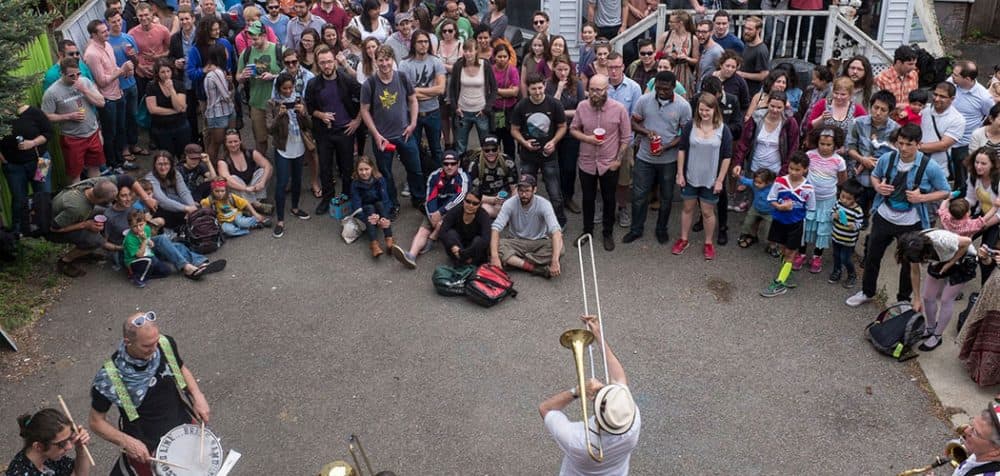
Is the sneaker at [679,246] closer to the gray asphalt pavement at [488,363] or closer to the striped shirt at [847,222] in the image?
the gray asphalt pavement at [488,363]

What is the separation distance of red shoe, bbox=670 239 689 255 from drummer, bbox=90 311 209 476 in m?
5.16

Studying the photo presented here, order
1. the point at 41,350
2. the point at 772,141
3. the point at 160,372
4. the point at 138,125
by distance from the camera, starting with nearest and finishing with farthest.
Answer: the point at 160,372 < the point at 41,350 < the point at 772,141 < the point at 138,125

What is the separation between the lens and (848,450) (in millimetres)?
6281

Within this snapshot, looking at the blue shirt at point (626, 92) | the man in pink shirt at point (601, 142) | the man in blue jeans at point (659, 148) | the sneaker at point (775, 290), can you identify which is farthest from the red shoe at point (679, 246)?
the blue shirt at point (626, 92)

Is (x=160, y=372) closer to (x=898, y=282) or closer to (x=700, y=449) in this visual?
(x=700, y=449)

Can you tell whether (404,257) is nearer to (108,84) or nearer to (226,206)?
(226,206)

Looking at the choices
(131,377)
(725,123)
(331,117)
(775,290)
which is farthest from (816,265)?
(131,377)

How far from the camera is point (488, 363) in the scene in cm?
734

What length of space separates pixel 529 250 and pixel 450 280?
34.2 inches

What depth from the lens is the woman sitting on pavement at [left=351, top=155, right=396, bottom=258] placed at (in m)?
9.06

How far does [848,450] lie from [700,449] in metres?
1.01

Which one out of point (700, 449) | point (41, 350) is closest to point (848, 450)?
point (700, 449)

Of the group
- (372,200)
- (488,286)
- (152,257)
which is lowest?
(488,286)

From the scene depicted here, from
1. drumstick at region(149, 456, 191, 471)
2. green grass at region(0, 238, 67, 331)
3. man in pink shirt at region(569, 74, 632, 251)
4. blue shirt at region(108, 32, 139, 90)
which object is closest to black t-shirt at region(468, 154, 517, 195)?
man in pink shirt at region(569, 74, 632, 251)
